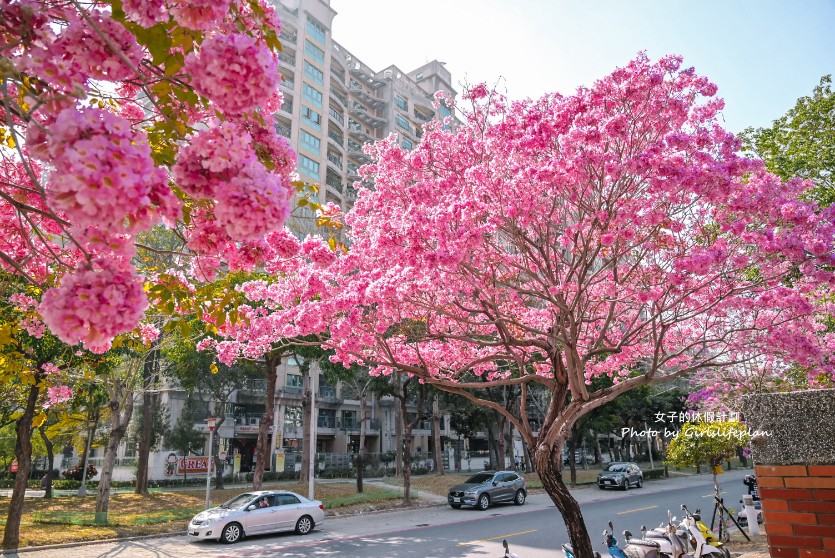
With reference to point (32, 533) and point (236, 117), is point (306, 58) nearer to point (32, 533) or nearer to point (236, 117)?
point (32, 533)

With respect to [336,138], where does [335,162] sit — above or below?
below

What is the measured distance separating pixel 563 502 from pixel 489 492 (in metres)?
13.8

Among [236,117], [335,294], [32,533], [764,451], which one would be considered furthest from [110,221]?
[32,533]

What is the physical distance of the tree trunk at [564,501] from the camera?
709 centimetres

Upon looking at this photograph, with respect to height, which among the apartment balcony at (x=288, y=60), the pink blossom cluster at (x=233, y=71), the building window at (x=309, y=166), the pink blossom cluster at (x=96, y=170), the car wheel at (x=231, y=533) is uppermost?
the apartment balcony at (x=288, y=60)

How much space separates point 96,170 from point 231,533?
1370 centimetres

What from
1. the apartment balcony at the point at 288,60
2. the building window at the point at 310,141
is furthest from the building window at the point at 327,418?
the apartment balcony at the point at 288,60

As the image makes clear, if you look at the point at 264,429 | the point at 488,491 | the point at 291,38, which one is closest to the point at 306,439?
the point at 264,429

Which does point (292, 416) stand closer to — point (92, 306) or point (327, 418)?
point (327, 418)

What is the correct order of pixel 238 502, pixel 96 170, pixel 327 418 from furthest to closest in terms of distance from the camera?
pixel 327 418 → pixel 238 502 → pixel 96 170

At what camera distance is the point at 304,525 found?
1477cm

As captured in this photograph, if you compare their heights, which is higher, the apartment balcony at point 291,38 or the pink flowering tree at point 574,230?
the apartment balcony at point 291,38

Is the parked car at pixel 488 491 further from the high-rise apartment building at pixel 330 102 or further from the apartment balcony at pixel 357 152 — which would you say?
the apartment balcony at pixel 357 152

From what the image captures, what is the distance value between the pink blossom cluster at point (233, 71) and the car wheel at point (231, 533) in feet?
44.0
